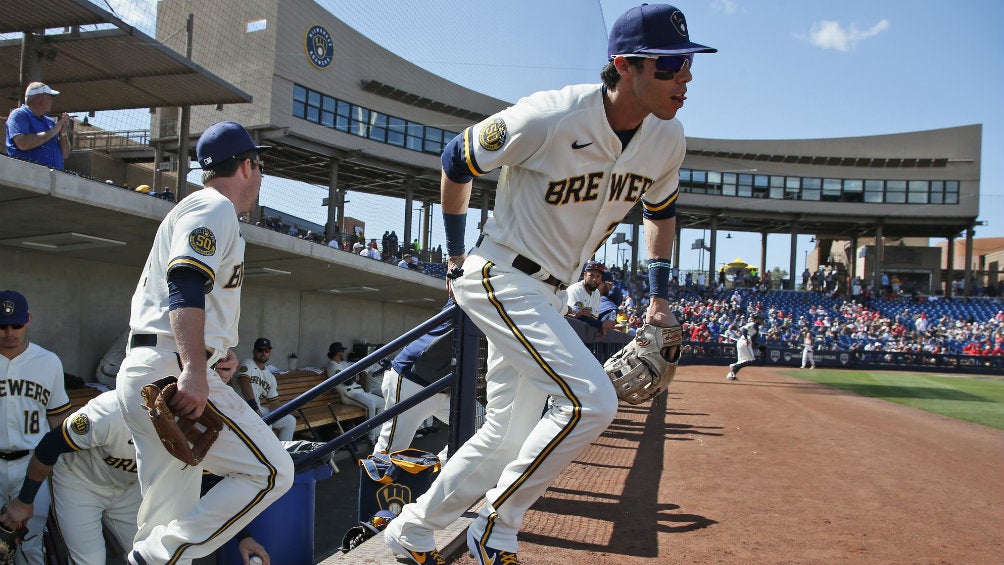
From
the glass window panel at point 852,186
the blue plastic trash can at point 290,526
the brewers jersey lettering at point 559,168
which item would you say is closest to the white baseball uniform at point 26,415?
the blue plastic trash can at point 290,526

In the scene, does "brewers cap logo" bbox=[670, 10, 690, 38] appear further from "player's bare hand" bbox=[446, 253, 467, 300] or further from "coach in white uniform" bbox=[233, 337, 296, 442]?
"coach in white uniform" bbox=[233, 337, 296, 442]

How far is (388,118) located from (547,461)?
31942 mm

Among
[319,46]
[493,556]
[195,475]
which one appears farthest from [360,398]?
[319,46]

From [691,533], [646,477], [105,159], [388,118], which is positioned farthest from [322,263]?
[388,118]

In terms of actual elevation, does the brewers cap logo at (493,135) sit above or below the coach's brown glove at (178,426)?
above

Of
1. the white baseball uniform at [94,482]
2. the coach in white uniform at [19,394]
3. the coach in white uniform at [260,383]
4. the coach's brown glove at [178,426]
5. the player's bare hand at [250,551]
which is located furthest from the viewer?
the coach in white uniform at [260,383]

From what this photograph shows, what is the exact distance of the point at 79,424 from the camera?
3.09 m

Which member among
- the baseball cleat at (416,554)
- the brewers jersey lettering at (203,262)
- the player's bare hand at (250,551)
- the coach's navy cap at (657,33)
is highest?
the coach's navy cap at (657,33)

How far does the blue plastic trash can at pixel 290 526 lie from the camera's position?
3.22 m

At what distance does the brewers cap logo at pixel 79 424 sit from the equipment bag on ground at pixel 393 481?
1.34 metres

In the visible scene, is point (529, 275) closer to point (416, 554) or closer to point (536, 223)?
point (536, 223)

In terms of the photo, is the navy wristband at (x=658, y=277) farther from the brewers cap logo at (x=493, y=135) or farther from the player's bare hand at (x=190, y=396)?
the player's bare hand at (x=190, y=396)

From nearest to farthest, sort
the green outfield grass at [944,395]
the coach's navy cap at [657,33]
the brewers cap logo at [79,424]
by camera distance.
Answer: the coach's navy cap at [657,33]
the brewers cap logo at [79,424]
the green outfield grass at [944,395]

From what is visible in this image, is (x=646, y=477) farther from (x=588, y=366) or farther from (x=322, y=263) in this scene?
(x=322, y=263)
